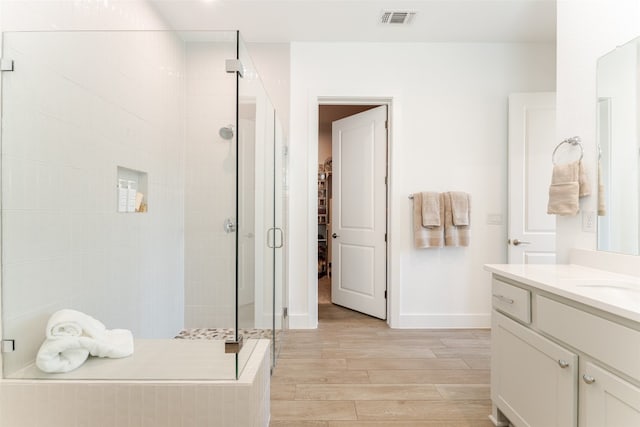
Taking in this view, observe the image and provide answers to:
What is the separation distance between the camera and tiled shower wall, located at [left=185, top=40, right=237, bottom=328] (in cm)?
163

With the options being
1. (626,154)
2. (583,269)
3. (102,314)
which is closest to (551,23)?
(626,154)

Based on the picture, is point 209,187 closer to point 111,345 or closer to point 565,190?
point 111,345

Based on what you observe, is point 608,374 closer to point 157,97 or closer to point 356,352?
point 356,352

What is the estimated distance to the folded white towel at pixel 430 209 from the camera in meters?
3.11

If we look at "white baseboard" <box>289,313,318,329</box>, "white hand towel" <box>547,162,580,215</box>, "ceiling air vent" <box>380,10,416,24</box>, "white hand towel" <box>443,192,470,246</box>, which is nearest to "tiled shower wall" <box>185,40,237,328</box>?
"white baseboard" <box>289,313,318,329</box>

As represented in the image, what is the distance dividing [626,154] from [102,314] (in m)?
2.64

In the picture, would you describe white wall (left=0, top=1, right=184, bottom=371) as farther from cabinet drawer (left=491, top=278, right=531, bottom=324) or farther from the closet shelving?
the closet shelving

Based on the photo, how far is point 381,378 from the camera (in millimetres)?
2203

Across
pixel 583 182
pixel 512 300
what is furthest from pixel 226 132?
pixel 583 182

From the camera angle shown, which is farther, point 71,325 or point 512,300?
point 512,300

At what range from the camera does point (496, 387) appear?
5.67 ft

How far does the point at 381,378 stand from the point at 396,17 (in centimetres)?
275

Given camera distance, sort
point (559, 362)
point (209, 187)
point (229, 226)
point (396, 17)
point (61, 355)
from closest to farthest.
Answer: point (559, 362)
point (61, 355)
point (229, 226)
point (209, 187)
point (396, 17)

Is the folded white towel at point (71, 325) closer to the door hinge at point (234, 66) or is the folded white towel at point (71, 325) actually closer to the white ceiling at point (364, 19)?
the door hinge at point (234, 66)
